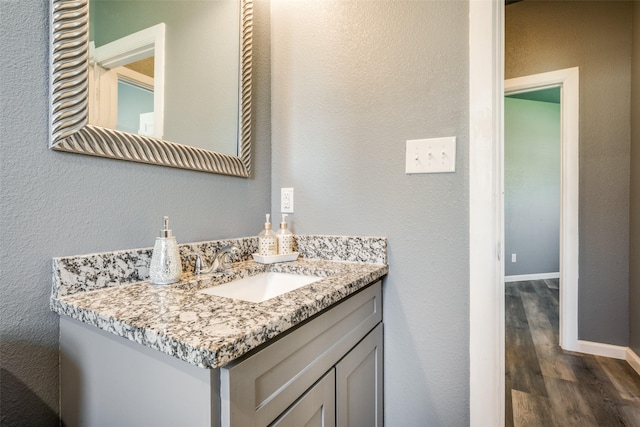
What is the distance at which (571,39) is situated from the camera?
2.20 metres

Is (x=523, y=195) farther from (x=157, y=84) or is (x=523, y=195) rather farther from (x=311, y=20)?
(x=157, y=84)

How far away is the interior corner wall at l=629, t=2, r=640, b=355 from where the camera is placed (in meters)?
1.85

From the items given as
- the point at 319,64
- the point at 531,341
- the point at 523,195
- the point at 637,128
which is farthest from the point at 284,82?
the point at 523,195

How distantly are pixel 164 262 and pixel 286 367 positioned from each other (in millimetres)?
435

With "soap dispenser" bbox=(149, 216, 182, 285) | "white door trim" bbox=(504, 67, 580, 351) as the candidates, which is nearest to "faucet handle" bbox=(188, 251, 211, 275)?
"soap dispenser" bbox=(149, 216, 182, 285)

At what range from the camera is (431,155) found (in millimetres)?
1016

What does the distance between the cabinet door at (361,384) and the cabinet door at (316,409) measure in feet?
0.11

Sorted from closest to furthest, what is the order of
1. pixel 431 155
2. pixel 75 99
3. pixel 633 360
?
pixel 75 99
pixel 431 155
pixel 633 360

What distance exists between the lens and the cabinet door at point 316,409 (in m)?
0.58

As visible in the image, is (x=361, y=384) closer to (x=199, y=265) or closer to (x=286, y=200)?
(x=199, y=265)

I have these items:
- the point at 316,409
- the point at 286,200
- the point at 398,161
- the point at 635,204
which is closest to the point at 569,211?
the point at 635,204

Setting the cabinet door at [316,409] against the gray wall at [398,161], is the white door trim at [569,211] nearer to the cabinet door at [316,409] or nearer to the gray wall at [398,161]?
the gray wall at [398,161]

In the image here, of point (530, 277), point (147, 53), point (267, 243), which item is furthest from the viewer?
point (530, 277)

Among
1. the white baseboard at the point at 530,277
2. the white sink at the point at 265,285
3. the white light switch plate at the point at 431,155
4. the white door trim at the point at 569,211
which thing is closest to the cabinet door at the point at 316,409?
the white sink at the point at 265,285
